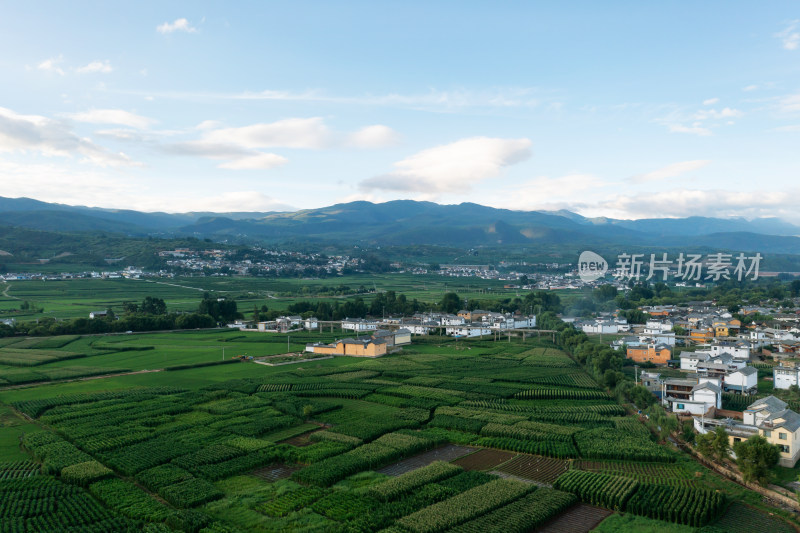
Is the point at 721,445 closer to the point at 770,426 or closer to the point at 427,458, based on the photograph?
the point at 770,426

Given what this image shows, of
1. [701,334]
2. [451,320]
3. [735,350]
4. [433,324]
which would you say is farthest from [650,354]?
[433,324]

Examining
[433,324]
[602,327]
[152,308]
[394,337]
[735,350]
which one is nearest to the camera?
[735,350]

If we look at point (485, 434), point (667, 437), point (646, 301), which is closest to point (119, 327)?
point (485, 434)

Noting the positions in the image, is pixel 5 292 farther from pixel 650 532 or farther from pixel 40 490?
pixel 650 532

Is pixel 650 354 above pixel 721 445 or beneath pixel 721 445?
beneath

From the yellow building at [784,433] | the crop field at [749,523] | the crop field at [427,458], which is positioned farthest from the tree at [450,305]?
the crop field at [749,523]

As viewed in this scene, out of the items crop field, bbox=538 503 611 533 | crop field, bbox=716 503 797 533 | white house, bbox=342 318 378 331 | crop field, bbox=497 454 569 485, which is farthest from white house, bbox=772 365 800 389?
white house, bbox=342 318 378 331
